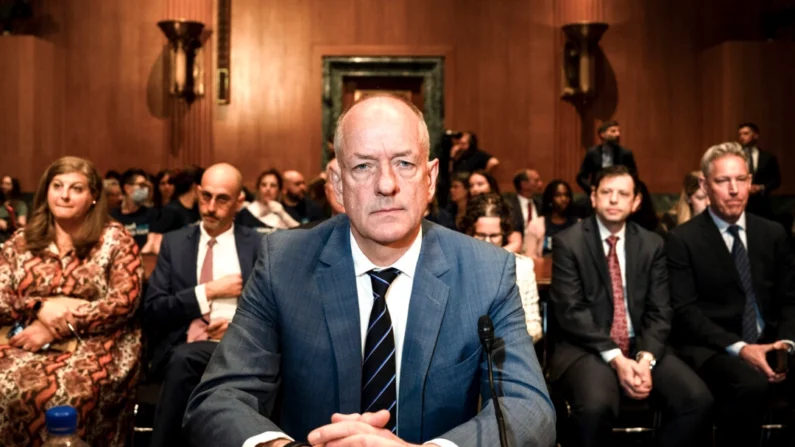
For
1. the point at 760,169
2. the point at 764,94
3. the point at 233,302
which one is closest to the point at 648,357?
the point at 233,302

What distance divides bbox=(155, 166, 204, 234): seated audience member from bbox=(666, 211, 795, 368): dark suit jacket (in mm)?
3329

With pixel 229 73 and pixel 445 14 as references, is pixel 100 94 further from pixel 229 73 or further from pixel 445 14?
pixel 445 14

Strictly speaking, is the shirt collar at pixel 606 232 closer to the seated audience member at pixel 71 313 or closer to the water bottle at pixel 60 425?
the seated audience member at pixel 71 313

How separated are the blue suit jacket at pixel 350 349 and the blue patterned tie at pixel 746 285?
2.55 meters

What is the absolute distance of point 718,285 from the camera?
455cm

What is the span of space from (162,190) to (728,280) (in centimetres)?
612

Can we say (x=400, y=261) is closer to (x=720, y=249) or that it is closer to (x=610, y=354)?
(x=610, y=354)

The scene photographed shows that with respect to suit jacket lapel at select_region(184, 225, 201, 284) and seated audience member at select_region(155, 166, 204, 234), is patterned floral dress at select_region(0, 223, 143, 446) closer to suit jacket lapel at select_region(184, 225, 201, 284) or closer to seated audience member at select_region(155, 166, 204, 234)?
suit jacket lapel at select_region(184, 225, 201, 284)

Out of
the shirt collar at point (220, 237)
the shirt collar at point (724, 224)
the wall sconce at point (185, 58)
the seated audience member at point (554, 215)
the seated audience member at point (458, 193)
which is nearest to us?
the shirt collar at point (724, 224)

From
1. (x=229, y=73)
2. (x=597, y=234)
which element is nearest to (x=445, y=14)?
(x=229, y=73)

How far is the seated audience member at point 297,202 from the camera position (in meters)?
8.27

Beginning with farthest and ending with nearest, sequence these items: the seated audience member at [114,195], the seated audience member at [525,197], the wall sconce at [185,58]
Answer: the wall sconce at [185,58]
the seated audience member at [114,195]
the seated audience member at [525,197]

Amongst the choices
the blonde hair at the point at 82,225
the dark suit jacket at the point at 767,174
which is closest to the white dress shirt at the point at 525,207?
the dark suit jacket at the point at 767,174

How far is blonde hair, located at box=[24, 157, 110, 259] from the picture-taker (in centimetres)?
436
